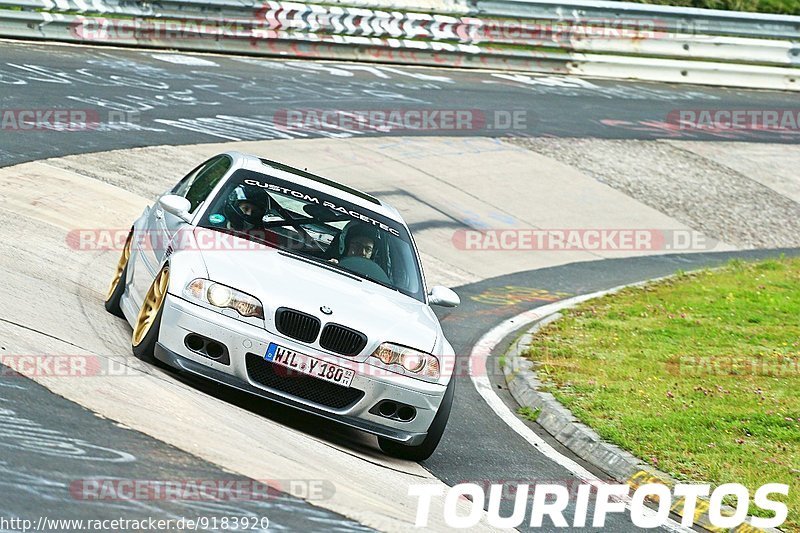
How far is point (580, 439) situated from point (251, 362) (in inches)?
115

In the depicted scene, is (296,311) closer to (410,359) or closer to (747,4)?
(410,359)

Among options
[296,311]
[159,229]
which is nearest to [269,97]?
[159,229]

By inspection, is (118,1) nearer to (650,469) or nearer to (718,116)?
(718,116)

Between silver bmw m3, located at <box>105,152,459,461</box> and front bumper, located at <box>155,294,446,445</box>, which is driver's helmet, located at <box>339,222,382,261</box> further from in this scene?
front bumper, located at <box>155,294,446,445</box>

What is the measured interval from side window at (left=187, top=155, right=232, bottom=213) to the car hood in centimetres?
76

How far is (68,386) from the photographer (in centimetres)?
725

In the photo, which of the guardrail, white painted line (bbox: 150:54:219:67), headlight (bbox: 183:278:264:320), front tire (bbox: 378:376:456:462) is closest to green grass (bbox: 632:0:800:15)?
the guardrail

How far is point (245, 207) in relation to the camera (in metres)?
8.91

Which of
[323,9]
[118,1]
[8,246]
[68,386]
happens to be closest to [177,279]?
[68,386]

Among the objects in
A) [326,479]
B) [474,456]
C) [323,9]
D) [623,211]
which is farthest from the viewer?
[323,9]

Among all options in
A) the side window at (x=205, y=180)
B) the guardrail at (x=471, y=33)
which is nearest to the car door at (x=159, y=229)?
the side window at (x=205, y=180)

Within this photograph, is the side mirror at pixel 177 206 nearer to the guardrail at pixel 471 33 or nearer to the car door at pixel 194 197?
the car door at pixel 194 197

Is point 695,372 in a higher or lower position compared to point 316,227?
lower

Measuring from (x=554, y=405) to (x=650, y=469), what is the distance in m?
1.55
